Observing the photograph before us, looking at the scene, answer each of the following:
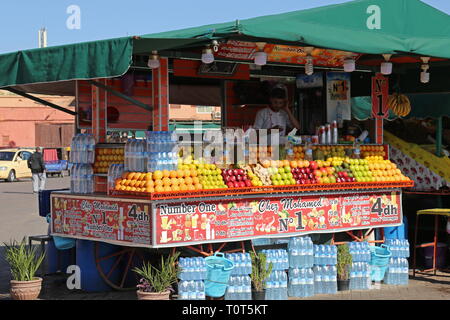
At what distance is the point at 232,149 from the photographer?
9.32 meters

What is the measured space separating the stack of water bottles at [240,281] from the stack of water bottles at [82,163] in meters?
2.32

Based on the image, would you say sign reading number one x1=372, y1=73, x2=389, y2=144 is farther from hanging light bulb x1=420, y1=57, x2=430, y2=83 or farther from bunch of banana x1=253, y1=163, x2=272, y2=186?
bunch of banana x1=253, y1=163, x2=272, y2=186

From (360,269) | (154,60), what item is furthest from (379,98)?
(154,60)

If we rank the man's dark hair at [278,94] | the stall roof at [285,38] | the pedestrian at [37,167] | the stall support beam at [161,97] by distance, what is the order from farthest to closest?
the pedestrian at [37,167]
the man's dark hair at [278,94]
the stall support beam at [161,97]
the stall roof at [285,38]

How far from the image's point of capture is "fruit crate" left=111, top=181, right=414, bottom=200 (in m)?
8.24

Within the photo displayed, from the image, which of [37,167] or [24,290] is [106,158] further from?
[37,167]

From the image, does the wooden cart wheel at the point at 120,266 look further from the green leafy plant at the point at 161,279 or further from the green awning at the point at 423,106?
the green awning at the point at 423,106

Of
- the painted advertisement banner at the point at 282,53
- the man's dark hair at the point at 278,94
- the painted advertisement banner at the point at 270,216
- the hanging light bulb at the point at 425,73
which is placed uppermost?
the painted advertisement banner at the point at 282,53

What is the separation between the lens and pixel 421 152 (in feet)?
41.3

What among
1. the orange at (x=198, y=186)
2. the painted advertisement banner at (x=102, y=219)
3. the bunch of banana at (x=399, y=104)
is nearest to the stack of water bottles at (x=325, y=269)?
the orange at (x=198, y=186)

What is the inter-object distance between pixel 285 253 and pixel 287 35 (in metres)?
2.59

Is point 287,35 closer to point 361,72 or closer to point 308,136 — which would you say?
point 308,136

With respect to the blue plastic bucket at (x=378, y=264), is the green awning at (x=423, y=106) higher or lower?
higher

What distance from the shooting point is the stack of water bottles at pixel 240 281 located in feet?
28.0
